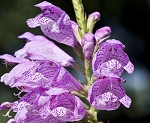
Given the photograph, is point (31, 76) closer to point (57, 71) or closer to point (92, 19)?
point (57, 71)

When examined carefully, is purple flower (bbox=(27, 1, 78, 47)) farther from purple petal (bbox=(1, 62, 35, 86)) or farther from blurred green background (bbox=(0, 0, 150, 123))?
blurred green background (bbox=(0, 0, 150, 123))

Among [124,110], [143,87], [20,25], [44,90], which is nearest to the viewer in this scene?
[44,90]

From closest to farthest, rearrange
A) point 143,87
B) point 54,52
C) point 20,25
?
point 54,52 < point 20,25 < point 143,87

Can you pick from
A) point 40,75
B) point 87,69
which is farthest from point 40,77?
point 87,69

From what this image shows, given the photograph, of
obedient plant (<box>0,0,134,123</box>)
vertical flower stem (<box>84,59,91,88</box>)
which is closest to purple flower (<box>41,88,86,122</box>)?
obedient plant (<box>0,0,134,123</box>)

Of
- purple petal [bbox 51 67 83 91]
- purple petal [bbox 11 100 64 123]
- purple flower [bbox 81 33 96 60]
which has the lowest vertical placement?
purple petal [bbox 11 100 64 123]

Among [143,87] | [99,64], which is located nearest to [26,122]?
[99,64]

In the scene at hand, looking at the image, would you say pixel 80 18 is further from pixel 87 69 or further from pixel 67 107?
pixel 67 107

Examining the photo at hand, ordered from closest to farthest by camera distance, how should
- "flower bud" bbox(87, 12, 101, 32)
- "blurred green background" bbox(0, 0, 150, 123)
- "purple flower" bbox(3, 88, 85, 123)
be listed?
"purple flower" bbox(3, 88, 85, 123) < "flower bud" bbox(87, 12, 101, 32) < "blurred green background" bbox(0, 0, 150, 123)
